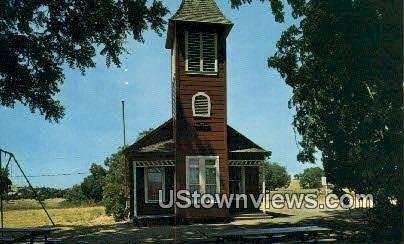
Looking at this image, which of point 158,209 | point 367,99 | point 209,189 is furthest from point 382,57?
point 158,209

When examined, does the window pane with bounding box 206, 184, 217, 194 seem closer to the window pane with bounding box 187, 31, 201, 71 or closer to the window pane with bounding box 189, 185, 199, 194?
the window pane with bounding box 189, 185, 199, 194

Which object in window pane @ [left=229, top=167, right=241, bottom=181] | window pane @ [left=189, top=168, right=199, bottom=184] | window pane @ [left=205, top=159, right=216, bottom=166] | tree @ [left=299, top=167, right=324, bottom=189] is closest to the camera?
window pane @ [left=189, top=168, right=199, bottom=184]

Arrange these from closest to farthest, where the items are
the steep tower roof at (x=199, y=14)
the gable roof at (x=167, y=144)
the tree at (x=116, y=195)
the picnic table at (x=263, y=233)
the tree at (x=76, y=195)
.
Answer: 1. the picnic table at (x=263, y=233)
2. the steep tower roof at (x=199, y=14)
3. the gable roof at (x=167, y=144)
4. the tree at (x=116, y=195)
5. the tree at (x=76, y=195)

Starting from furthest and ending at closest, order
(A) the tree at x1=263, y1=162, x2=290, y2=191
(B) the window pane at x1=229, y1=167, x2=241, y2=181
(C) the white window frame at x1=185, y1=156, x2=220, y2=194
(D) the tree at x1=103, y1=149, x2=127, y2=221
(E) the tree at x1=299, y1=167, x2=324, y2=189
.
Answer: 1. (E) the tree at x1=299, y1=167, x2=324, y2=189
2. (A) the tree at x1=263, y1=162, x2=290, y2=191
3. (D) the tree at x1=103, y1=149, x2=127, y2=221
4. (B) the window pane at x1=229, y1=167, x2=241, y2=181
5. (C) the white window frame at x1=185, y1=156, x2=220, y2=194

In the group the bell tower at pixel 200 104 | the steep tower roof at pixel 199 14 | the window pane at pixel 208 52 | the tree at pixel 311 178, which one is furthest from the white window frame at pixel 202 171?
the tree at pixel 311 178

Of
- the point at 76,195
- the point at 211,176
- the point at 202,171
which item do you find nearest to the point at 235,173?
the point at 211,176

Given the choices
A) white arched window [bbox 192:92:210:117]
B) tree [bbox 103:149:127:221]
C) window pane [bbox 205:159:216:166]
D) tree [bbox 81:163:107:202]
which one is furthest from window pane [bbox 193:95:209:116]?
tree [bbox 81:163:107:202]

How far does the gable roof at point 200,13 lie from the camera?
833 inches

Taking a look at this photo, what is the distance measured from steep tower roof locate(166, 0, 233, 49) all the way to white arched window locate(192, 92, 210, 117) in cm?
365

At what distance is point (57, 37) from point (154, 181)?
8832 millimetres

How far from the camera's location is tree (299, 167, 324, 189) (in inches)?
2798

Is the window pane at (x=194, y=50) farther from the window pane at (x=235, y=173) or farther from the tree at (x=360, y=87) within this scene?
the window pane at (x=235, y=173)

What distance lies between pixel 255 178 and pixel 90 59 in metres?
11.0

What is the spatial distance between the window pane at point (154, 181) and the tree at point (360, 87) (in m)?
8.53
